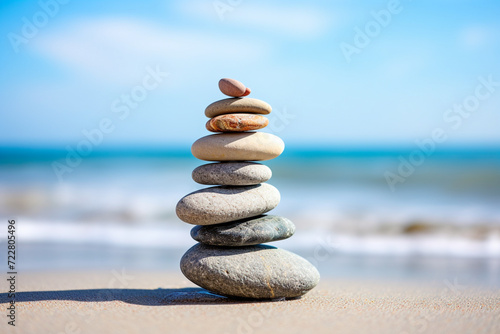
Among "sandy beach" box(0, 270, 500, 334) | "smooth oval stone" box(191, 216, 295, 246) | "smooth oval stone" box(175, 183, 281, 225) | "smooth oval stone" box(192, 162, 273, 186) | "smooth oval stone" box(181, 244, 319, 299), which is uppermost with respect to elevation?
"smooth oval stone" box(192, 162, 273, 186)

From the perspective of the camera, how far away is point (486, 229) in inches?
458

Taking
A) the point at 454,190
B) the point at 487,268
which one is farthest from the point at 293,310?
the point at 454,190

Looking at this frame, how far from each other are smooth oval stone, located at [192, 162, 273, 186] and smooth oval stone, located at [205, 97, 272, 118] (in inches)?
26.9

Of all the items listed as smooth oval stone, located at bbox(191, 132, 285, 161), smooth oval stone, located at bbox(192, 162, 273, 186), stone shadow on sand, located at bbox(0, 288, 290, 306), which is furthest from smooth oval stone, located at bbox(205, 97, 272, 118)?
stone shadow on sand, located at bbox(0, 288, 290, 306)

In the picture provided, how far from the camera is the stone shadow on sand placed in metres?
5.68

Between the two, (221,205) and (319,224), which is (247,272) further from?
(319,224)

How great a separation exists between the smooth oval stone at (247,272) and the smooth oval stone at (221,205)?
44 centimetres

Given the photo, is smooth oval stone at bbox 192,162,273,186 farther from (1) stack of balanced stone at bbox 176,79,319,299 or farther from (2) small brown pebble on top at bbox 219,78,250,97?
(2) small brown pebble on top at bbox 219,78,250,97

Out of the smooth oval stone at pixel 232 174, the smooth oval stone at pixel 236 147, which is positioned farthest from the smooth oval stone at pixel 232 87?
the smooth oval stone at pixel 232 174

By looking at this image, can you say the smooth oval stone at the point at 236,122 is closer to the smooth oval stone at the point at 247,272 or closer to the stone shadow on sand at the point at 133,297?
the smooth oval stone at the point at 247,272

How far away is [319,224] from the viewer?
12.8 m

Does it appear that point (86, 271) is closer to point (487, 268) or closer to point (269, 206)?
point (269, 206)

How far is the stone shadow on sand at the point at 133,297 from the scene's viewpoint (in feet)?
18.6

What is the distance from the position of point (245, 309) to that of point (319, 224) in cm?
789
